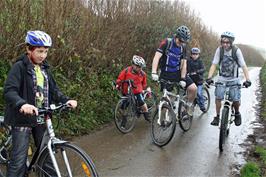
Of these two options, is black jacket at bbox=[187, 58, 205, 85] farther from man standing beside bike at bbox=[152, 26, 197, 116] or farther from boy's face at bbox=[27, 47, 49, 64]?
boy's face at bbox=[27, 47, 49, 64]

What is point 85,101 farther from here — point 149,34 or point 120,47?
point 149,34

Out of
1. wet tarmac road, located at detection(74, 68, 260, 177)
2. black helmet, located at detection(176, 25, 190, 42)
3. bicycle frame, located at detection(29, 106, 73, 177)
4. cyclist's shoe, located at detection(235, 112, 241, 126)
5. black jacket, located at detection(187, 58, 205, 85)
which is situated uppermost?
black helmet, located at detection(176, 25, 190, 42)

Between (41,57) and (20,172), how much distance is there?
4.43 ft

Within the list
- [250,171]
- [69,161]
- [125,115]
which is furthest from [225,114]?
[69,161]

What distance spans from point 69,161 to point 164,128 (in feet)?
11.3

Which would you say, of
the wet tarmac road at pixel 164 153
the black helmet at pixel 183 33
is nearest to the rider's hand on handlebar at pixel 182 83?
the black helmet at pixel 183 33

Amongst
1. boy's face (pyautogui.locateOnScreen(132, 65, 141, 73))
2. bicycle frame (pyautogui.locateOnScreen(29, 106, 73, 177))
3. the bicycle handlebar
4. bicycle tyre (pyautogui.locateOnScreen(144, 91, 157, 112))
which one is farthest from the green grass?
bicycle tyre (pyautogui.locateOnScreen(144, 91, 157, 112))

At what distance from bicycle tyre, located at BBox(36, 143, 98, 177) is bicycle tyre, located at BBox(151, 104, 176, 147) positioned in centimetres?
311

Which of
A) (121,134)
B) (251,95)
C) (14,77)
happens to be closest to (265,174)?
(121,134)

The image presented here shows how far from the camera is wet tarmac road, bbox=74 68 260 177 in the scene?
5.92 meters

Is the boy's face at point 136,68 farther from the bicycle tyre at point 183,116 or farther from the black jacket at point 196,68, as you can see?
the black jacket at point 196,68

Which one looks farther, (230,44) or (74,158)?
(230,44)

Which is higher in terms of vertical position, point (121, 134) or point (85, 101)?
point (85, 101)

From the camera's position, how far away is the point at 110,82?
9570 millimetres
